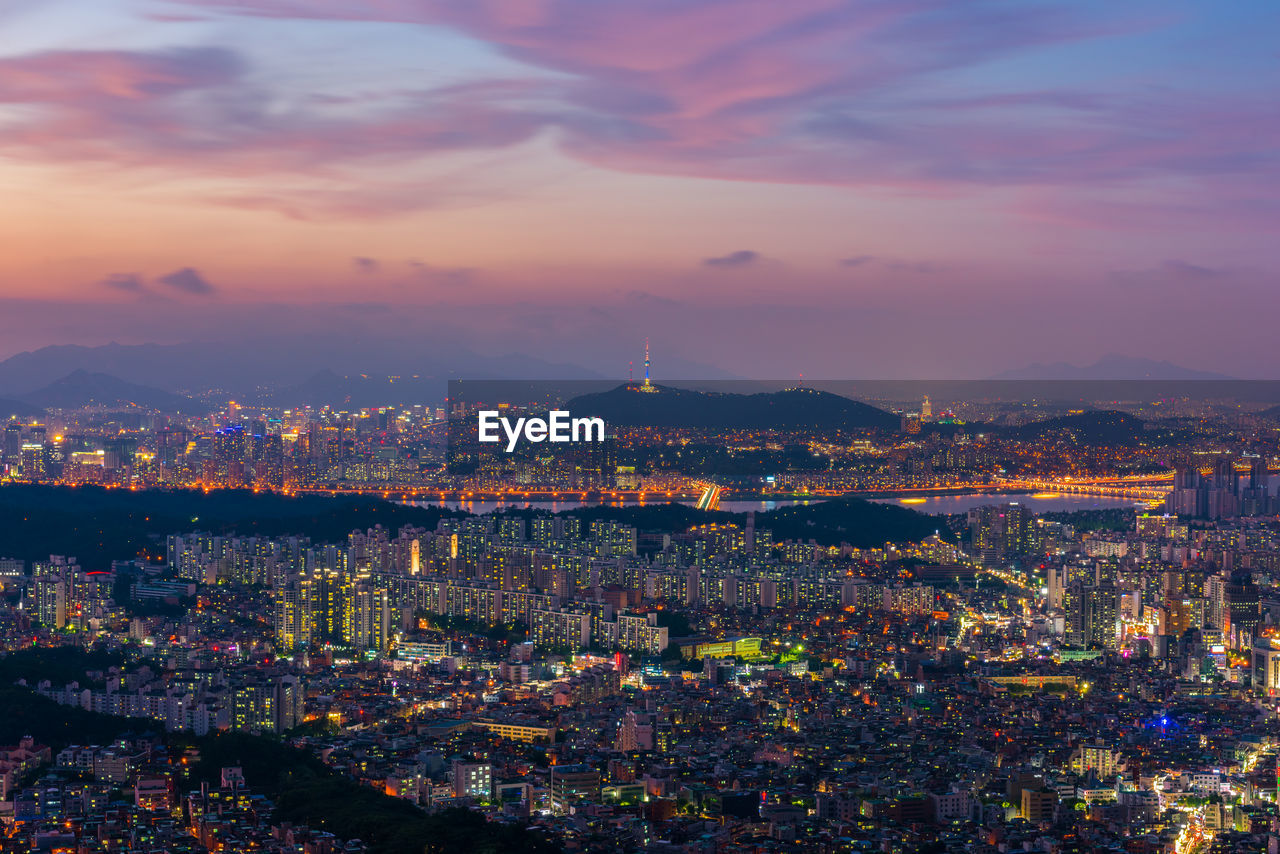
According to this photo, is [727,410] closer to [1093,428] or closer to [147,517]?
[1093,428]

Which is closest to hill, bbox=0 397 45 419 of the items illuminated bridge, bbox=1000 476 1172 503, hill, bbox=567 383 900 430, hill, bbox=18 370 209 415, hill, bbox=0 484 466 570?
hill, bbox=18 370 209 415

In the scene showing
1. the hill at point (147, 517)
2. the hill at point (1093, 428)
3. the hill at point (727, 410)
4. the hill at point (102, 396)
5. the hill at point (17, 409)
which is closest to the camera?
the hill at point (147, 517)

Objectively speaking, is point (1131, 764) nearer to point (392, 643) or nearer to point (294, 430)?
point (392, 643)

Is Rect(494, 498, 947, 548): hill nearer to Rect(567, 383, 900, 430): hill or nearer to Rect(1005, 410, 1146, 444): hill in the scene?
Rect(567, 383, 900, 430): hill

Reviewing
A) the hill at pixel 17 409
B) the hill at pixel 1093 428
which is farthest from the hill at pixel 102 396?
the hill at pixel 1093 428

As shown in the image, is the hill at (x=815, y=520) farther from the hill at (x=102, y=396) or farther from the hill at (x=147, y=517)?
the hill at (x=102, y=396)

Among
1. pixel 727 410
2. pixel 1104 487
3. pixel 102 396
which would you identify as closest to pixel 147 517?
pixel 727 410
